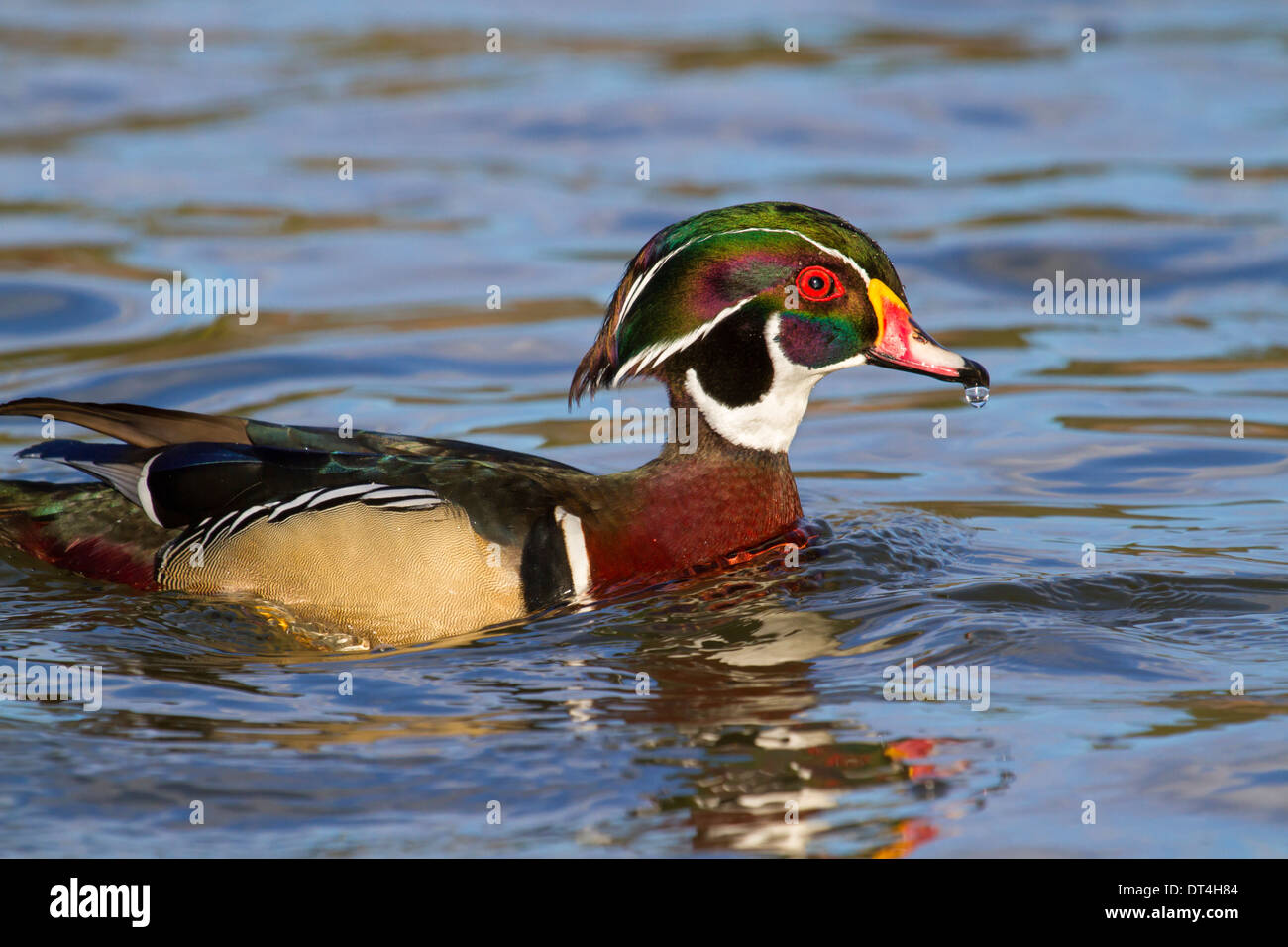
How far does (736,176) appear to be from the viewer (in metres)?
14.2

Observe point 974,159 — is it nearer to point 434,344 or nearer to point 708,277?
point 434,344

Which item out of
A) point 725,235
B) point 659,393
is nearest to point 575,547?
point 725,235

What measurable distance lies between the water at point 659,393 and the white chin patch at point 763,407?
542 millimetres

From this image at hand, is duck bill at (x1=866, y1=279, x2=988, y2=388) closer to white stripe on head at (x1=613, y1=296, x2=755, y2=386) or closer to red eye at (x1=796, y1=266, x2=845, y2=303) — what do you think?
red eye at (x1=796, y1=266, x2=845, y2=303)

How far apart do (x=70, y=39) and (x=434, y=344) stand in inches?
A: 368

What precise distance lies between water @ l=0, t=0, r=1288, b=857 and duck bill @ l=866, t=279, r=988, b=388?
2.85 feet

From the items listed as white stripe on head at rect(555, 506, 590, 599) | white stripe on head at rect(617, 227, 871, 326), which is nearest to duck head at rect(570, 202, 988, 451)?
white stripe on head at rect(617, 227, 871, 326)

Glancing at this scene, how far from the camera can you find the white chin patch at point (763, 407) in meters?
6.99

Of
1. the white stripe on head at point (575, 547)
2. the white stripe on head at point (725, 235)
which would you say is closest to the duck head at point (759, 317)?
the white stripe on head at point (725, 235)

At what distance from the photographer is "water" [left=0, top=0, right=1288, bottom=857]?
542cm

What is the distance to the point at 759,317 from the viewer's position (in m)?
6.89
